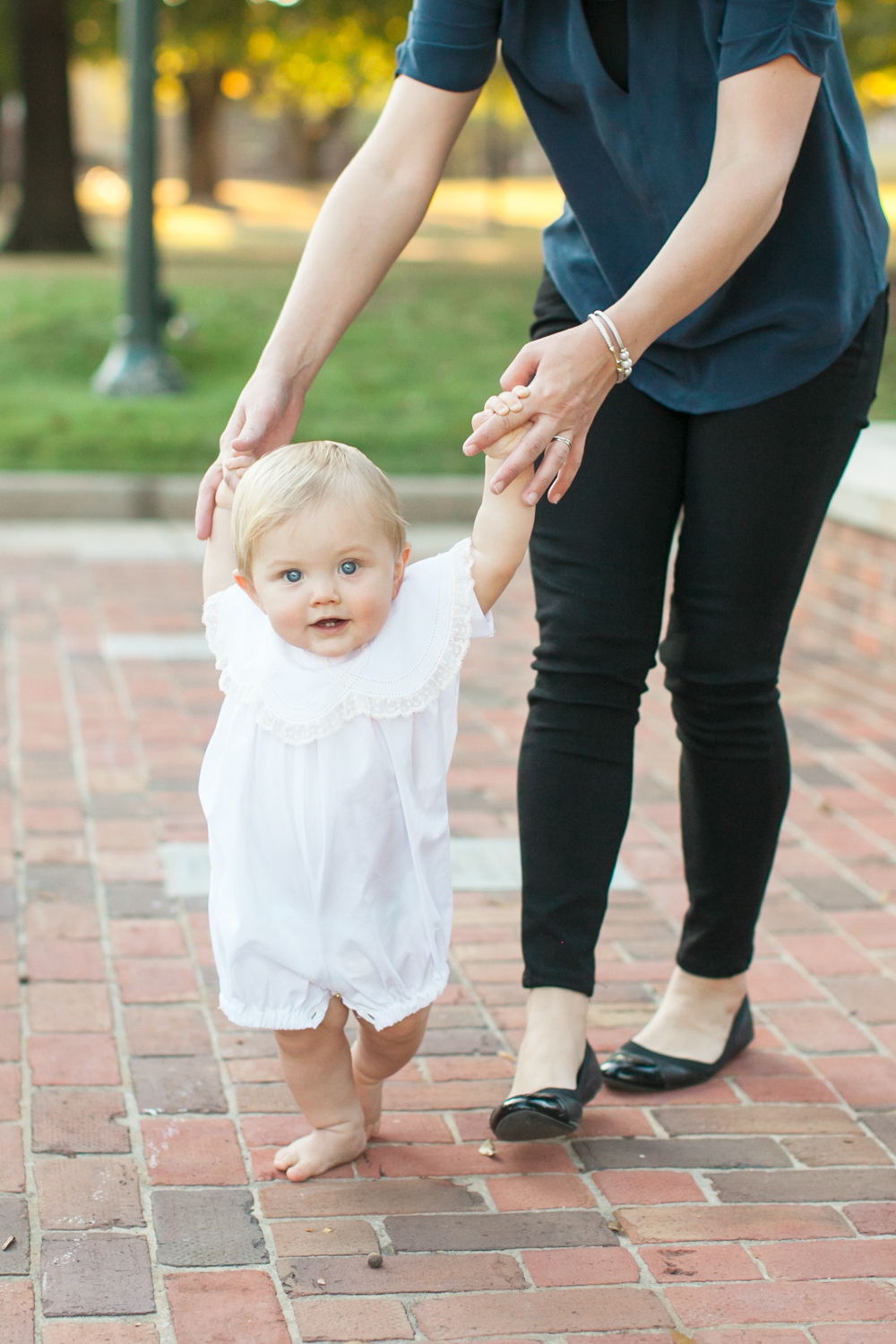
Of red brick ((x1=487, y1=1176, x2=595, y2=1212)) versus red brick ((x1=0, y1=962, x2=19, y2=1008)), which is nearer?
red brick ((x1=487, y1=1176, x2=595, y2=1212))

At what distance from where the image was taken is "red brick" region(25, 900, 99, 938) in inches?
122

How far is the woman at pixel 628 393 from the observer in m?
2.28

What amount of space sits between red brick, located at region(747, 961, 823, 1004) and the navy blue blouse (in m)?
1.17

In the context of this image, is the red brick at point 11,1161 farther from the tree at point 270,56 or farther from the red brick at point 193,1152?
the tree at point 270,56

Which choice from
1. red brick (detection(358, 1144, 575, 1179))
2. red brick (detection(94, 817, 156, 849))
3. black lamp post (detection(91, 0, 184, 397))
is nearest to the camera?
red brick (detection(358, 1144, 575, 1179))

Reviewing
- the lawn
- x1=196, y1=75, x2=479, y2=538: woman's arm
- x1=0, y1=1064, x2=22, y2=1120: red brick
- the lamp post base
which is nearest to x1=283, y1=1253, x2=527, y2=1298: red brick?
x1=0, y1=1064, x2=22, y2=1120: red brick

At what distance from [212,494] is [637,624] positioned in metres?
0.66

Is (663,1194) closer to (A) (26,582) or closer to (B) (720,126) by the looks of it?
(B) (720,126)

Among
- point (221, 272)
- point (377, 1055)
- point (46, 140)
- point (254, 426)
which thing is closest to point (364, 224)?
point (254, 426)

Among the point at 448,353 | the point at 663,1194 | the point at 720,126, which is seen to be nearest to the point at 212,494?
the point at 720,126

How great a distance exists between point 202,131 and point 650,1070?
2860cm

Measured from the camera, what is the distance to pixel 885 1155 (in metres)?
2.41

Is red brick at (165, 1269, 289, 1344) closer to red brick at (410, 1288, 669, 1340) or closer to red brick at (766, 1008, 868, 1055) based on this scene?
red brick at (410, 1288, 669, 1340)

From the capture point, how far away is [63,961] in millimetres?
2975
